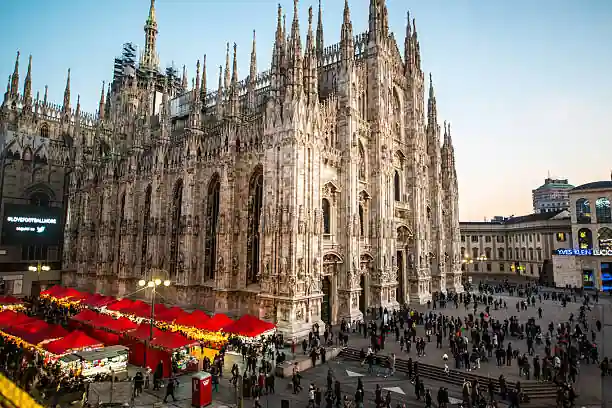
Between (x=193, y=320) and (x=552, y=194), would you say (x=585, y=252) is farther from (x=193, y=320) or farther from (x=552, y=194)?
(x=552, y=194)

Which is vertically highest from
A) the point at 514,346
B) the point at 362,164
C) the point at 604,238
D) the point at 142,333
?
the point at 362,164

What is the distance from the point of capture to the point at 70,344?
22109mm

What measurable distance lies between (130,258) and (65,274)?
17.5 meters

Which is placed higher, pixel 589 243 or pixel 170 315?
pixel 589 243

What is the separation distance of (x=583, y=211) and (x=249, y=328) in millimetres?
Result: 63615

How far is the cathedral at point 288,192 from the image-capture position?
1212 inches

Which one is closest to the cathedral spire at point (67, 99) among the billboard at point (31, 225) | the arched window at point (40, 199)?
the arched window at point (40, 199)

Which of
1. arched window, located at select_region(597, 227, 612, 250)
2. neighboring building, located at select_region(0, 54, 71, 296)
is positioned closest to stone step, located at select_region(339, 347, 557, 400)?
neighboring building, located at select_region(0, 54, 71, 296)

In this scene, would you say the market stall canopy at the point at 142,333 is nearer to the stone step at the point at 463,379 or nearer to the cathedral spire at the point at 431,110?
the stone step at the point at 463,379

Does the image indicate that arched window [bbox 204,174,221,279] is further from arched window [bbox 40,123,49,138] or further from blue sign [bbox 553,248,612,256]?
blue sign [bbox 553,248,612,256]

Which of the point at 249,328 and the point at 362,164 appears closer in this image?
the point at 249,328

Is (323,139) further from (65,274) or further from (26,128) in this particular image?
(26,128)

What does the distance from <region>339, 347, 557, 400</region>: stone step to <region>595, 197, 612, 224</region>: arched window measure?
5316 centimetres

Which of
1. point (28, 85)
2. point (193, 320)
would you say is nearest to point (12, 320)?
point (193, 320)
